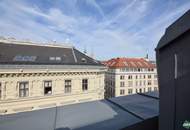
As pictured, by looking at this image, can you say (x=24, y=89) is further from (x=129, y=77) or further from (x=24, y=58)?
(x=129, y=77)

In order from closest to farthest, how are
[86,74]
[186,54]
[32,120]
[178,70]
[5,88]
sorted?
[186,54]
[178,70]
[32,120]
[5,88]
[86,74]

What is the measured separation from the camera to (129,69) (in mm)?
38219

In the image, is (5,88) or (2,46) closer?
(5,88)

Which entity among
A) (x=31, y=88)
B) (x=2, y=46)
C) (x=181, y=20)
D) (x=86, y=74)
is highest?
(x=2, y=46)

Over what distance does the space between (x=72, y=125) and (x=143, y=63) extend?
40218mm

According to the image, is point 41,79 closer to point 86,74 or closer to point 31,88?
point 31,88

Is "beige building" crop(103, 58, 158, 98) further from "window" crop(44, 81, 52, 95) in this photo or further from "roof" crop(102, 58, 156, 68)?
"window" crop(44, 81, 52, 95)

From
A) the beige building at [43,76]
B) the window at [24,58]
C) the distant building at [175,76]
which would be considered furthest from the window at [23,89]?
the distant building at [175,76]

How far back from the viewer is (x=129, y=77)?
3806cm

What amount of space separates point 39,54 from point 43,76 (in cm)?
316

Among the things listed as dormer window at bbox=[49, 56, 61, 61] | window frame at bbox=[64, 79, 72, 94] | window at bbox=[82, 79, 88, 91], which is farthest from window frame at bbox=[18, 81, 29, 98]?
window at bbox=[82, 79, 88, 91]

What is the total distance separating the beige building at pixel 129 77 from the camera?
37.4m

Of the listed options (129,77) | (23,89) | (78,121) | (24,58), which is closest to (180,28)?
(78,121)

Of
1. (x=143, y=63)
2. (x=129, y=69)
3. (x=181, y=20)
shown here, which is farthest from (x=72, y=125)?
(x=143, y=63)
